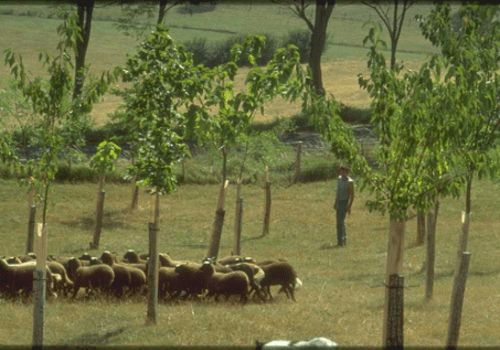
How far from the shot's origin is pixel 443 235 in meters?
34.3

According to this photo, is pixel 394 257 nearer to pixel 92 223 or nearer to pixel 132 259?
pixel 132 259

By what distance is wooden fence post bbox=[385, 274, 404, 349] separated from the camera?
48.8 feet

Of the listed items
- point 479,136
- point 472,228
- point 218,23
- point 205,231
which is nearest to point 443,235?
→ point 472,228

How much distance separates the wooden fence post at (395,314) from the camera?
1488 cm

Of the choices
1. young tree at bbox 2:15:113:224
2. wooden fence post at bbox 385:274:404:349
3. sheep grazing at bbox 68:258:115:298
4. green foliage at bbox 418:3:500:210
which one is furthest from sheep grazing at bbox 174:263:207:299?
wooden fence post at bbox 385:274:404:349

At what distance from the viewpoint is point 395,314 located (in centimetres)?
1498

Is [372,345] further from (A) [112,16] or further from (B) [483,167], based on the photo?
(A) [112,16]

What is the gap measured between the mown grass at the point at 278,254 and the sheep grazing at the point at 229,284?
24 cm

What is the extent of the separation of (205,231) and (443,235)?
7981mm

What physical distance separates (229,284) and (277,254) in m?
10.9

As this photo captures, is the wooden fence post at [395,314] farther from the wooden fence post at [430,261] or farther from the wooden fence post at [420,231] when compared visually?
the wooden fence post at [420,231]

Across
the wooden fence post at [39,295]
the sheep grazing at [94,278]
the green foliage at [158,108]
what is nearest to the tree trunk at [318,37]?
the sheep grazing at [94,278]

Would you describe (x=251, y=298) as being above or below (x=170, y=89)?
below

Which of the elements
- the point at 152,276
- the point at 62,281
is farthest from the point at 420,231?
the point at 152,276
